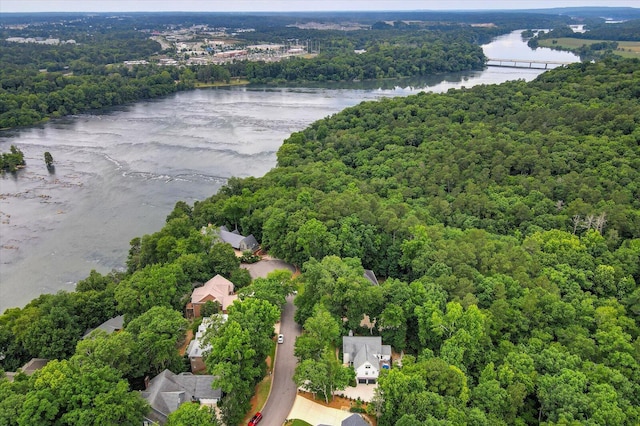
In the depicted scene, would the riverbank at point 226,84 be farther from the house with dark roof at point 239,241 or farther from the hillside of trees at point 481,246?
the house with dark roof at point 239,241

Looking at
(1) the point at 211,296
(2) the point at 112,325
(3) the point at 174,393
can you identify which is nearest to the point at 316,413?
A: (3) the point at 174,393

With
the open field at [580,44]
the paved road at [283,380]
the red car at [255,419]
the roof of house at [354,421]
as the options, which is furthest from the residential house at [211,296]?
the open field at [580,44]

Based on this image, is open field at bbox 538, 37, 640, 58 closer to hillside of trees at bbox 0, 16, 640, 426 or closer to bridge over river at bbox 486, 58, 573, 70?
bridge over river at bbox 486, 58, 573, 70

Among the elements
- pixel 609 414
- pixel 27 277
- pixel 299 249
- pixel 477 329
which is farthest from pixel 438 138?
pixel 27 277

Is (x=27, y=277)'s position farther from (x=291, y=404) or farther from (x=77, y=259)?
(x=291, y=404)

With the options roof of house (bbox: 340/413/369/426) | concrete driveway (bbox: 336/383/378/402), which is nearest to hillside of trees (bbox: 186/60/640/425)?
roof of house (bbox: 340/413/369/426)

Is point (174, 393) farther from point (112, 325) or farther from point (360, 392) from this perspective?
point (360, 392)
